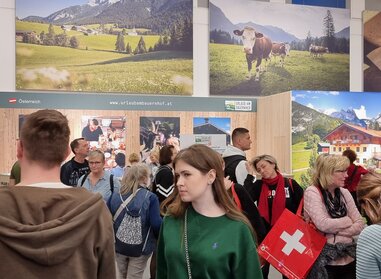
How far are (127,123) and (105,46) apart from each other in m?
1.66

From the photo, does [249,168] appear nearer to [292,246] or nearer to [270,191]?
[270,191]

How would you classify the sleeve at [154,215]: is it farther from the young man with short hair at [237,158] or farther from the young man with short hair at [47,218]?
the young man with short hair at [47,218]

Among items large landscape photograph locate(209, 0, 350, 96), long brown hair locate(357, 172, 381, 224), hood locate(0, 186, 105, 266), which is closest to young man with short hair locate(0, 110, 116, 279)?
hood locate(0, 186, 105, 266)

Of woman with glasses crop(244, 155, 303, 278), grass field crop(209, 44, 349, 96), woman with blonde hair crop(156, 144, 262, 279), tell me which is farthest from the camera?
grass field crop(209, 44, 349, 96)

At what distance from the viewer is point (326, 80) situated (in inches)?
428

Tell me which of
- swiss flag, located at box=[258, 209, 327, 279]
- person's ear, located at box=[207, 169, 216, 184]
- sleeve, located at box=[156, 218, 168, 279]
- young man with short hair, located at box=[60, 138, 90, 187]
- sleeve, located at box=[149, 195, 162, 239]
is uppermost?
person's ear, located at box=[207, 169, 216, 184]

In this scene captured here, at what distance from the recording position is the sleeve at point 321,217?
3.83 m

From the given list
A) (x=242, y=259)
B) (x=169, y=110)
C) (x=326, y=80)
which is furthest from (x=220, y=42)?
(x=242, y=259)

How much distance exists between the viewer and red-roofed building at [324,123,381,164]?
9.45 meters

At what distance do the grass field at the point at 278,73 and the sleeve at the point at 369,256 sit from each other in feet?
25.9

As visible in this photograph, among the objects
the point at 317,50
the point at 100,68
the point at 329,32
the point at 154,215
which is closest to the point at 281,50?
the point at 317,50

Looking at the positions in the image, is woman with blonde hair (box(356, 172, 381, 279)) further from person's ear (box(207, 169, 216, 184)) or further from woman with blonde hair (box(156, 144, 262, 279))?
person's ear (box(207, 169, 216, 184))

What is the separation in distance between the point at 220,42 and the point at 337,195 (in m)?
6.70

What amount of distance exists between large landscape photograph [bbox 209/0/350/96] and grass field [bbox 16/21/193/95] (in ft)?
2.83
